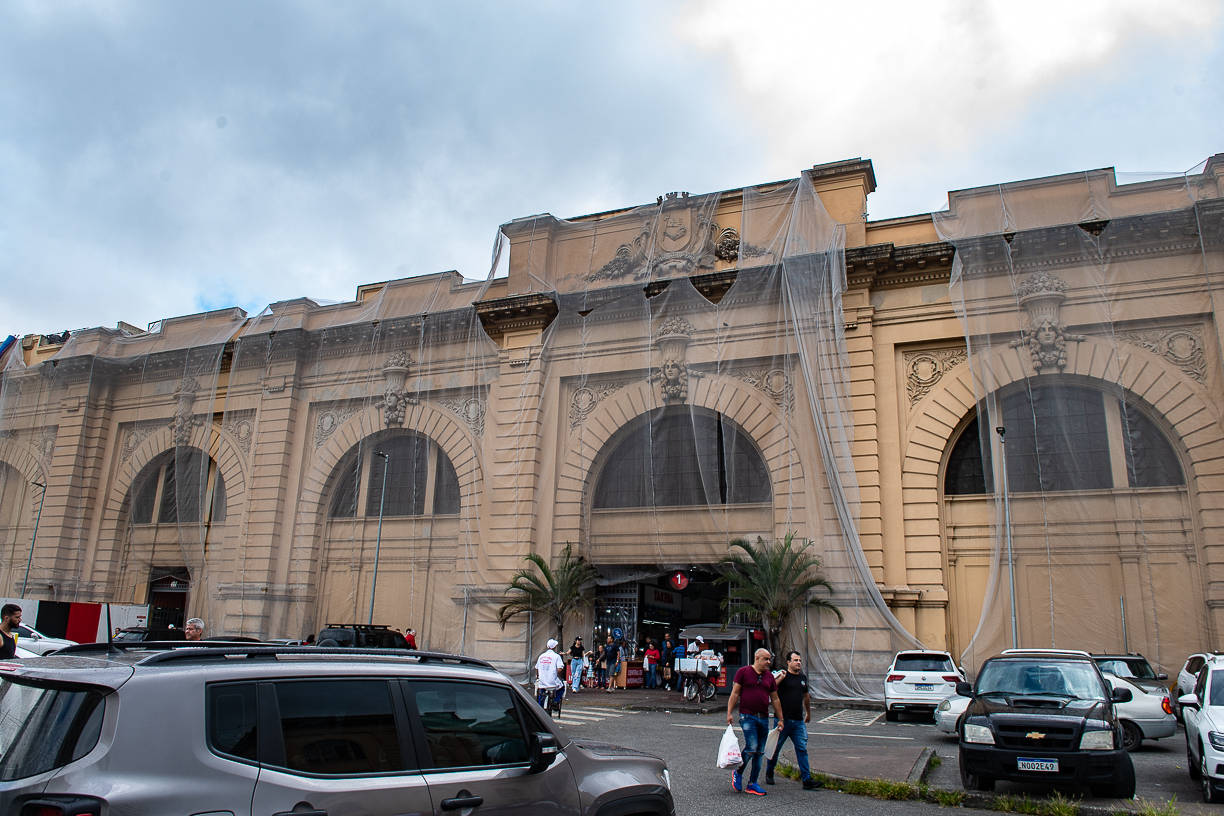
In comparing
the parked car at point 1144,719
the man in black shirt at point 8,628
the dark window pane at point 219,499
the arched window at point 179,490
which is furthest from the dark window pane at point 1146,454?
the dark window pane at point 219,499

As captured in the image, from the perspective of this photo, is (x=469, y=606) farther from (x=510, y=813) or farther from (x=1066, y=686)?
(x=510, y=813)

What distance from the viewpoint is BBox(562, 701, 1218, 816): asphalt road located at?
383 inches

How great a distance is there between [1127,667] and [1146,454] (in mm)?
7760

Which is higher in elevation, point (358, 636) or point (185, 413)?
point (185, 413)

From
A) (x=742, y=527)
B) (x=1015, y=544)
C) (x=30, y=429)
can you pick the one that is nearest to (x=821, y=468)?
(x=742, y=527)

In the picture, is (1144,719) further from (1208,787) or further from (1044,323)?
(1044,323)

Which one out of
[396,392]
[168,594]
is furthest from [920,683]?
[168,594]

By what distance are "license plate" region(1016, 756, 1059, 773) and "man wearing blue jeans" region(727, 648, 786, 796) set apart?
9.37 feet

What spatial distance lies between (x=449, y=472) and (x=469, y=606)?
5.08 metres

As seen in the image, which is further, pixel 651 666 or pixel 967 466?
pixel 651 666

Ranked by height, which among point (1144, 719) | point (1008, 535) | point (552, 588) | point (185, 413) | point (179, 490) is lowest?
point (1144, 719)

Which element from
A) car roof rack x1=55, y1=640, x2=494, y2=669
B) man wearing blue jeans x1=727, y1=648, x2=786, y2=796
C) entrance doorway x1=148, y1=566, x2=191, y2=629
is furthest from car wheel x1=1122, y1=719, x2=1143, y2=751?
entrance doorway x1=148, y1=566, x2=191, y2=629

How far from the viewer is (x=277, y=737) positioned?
13.5 feet

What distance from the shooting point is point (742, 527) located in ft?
82.3
